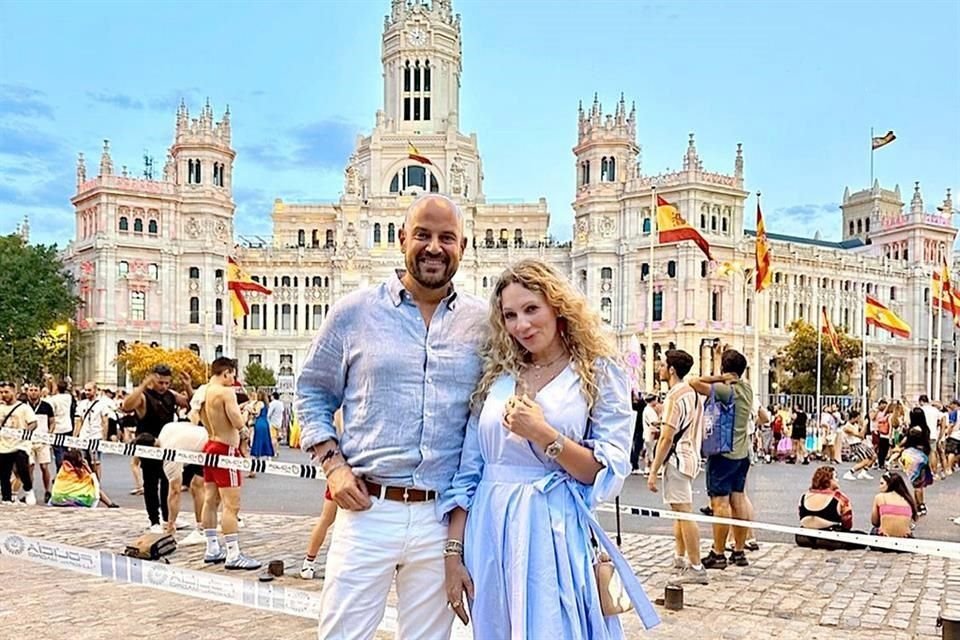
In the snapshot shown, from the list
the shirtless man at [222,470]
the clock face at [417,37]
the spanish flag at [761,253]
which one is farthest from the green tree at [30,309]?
the shirtless man at [222,470]

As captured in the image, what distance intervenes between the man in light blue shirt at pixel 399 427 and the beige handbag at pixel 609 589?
60 centimetres

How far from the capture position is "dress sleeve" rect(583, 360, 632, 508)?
3.46 m

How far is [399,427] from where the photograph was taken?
3461mm

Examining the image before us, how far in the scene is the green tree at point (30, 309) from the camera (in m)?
62.6

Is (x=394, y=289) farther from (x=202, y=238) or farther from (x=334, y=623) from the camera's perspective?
(x=202, y=238)

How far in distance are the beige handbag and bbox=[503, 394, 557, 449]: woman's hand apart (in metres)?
0.56

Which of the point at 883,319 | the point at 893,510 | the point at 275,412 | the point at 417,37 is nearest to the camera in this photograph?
the point at 893,510

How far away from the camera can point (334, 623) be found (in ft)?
11.3

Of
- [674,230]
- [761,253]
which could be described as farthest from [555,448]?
[674,230]

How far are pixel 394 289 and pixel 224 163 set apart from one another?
75.9m

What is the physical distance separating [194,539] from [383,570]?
728 cm

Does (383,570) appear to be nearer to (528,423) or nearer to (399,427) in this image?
(399,427)

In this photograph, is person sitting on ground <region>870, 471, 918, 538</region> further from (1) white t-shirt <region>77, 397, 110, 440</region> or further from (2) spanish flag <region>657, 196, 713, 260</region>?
(2) spanish flag <region>657, 196, 713, 260</region>

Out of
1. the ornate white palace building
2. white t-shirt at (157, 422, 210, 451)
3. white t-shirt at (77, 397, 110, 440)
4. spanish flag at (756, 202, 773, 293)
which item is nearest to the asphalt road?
white t-shirt at (77, 397, 110, 440)
